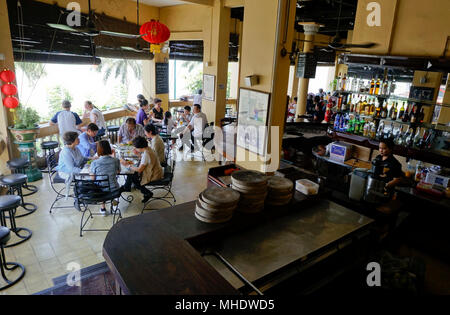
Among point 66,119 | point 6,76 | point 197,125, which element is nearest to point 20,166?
point 66,119

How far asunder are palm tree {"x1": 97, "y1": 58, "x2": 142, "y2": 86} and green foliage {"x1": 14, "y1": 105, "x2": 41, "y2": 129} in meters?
8.70

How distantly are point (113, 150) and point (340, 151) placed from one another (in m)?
3.97

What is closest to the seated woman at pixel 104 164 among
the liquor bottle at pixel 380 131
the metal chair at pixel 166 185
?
the metal chair at pixel 166 185

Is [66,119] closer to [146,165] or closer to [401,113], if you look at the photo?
[146,165]

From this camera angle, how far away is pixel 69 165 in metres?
4.78

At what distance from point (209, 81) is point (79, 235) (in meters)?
5.48

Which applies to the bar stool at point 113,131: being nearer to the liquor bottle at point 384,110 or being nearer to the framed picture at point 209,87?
the framed picture at point 209,87

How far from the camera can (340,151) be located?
5379mm

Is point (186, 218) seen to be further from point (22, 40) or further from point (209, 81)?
point (209, 81)

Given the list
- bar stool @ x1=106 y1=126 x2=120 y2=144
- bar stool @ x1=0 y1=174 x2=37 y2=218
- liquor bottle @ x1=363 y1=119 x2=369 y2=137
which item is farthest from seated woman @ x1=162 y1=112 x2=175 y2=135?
liquor bottle @ x1=363 y1=119 x2=369 y2=137

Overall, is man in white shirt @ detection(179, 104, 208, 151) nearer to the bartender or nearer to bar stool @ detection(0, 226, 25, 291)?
the bartender

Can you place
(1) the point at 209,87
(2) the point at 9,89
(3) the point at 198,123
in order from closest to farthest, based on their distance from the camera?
(2) the point at 9,89
(3) the point at 198,123
(1) the point at 209,87
